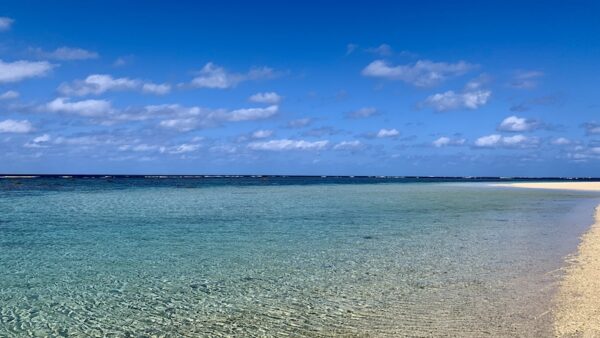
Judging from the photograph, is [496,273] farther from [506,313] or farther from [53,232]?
[53,232]

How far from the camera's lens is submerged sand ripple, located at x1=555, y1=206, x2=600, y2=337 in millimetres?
8139

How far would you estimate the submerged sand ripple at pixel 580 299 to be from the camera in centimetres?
814

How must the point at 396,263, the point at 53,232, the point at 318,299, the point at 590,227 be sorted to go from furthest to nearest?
the point at 590,227 → the point at 53,232 → the point at 396,263 → the point at 318,299

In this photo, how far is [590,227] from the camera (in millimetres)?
23016

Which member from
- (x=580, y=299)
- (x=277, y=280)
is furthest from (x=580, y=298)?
(x=277, y=280)

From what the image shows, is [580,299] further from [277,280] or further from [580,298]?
[277,280]

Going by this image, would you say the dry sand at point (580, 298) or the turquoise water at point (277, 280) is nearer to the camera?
the dry sand at point (580, 298)

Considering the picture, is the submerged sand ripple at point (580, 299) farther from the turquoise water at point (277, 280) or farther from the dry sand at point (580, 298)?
the turquoise water at point (277, 280)

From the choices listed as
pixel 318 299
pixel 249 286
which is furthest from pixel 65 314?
pixel 318 299

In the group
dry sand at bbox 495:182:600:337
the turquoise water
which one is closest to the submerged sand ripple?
dry sand at bbox 495:182:600:337

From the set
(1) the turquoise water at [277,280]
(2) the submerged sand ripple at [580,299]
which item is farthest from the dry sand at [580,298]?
(1) the turquoise water at [277,280]

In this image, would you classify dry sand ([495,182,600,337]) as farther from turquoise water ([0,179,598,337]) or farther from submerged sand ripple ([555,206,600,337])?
turquoise water ([0,179,598,337])

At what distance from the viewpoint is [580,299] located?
9.91 m

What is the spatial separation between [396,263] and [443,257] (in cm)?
201
